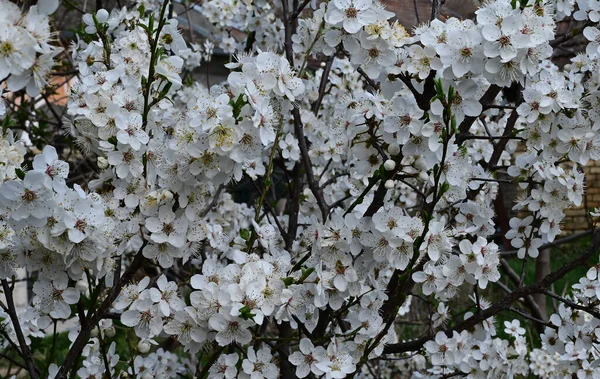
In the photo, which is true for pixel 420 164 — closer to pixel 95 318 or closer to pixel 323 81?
pixel 95 318

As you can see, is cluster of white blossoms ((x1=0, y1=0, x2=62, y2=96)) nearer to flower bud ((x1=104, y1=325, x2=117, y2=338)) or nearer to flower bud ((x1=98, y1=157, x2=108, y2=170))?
flower bud ((x1=98, y1=157, x2=108, y2=170))

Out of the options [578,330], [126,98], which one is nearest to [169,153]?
[126,98]

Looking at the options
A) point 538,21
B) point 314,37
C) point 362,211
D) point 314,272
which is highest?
point 314,37

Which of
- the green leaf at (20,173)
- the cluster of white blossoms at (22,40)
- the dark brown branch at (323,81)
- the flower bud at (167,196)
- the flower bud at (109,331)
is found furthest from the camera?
the dark brown branch at (323,81)

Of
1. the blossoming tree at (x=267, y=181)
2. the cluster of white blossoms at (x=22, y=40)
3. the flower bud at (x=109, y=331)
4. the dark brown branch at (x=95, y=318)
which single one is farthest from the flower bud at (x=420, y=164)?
the flower bud at (x=109, y=331)

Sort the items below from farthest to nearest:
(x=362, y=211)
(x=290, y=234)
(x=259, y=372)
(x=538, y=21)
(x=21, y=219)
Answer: (x=290, y=234), (x=362, y=211), (x=259, y=372), (x=538, y=21), (x=21, y=219)

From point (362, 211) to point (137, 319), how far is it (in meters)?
0.64

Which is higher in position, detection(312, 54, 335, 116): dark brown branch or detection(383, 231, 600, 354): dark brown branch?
detection(312, 54, 335, 116): dark brown branch

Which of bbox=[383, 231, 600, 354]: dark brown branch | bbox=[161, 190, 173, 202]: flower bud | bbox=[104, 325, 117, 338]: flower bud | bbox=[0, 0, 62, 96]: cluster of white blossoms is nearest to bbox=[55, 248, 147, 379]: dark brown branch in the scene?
bbox=[161, 190, 173, 202]: flower bud

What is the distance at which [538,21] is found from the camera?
1.66m

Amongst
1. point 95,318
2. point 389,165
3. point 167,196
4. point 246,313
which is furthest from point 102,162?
point 389,165

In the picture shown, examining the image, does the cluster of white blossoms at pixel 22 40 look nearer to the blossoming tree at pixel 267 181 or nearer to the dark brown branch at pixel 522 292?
the blossoming tree at pixel 267 181

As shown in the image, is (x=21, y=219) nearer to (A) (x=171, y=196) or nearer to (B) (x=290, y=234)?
(A) (x=171, y=196)

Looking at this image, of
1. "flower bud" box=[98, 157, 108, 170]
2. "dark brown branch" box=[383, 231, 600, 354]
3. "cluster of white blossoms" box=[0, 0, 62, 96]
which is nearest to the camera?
"cluster of white blossoms" box=[0, 0, 62, 96]
